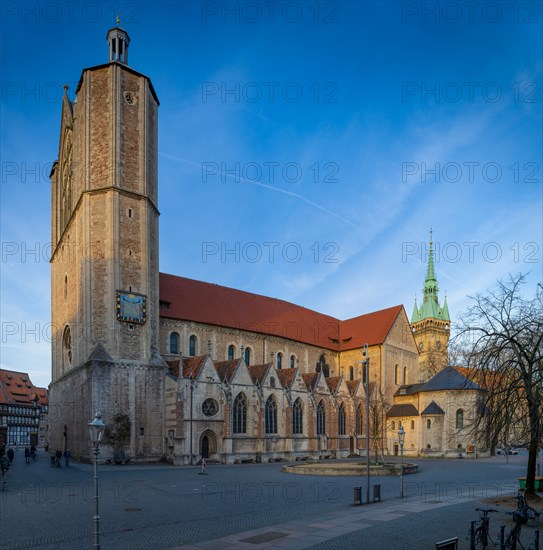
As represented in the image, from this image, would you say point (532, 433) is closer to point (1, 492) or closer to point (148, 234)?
point (1, 492)

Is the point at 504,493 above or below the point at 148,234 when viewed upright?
below

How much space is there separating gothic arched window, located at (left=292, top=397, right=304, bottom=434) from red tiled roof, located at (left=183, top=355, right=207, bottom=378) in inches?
475

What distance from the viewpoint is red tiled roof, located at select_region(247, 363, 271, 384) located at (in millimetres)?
52656

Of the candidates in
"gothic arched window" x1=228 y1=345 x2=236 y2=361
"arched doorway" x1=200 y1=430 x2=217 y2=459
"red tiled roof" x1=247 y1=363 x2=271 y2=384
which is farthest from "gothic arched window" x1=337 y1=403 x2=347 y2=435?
"arched doorway" x1=200 y1=430 x2=217 y2=459

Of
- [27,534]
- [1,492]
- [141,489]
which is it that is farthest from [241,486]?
[27,534]

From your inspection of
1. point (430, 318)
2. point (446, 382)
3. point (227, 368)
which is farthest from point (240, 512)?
point (430, 318)

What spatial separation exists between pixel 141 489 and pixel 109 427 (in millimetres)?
16956

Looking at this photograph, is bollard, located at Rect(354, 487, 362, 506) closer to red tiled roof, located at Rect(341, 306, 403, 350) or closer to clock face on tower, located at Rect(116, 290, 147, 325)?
clock face on tower, located at Rect(116, 290, 147, 325)

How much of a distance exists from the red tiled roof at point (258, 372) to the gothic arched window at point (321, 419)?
8736 mm

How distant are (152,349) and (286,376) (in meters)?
15.7

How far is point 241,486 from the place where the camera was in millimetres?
28156

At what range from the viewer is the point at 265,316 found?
64.6 meters

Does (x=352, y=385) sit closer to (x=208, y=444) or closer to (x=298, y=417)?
(x=298, y=417)

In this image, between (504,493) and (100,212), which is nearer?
(504,493)
